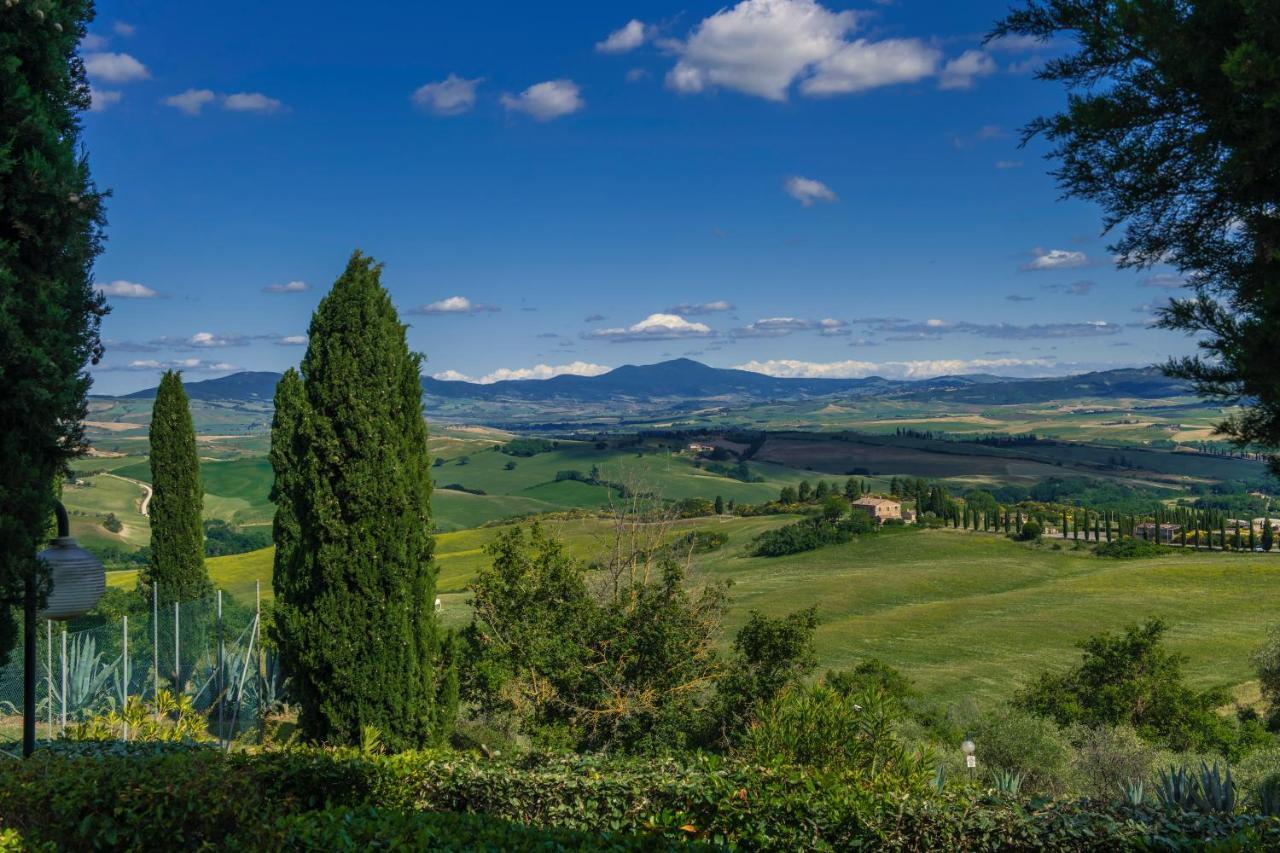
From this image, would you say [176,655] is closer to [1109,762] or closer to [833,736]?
[833,736]

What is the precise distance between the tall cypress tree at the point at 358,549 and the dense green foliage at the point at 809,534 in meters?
61.1

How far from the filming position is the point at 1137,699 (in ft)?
80.8

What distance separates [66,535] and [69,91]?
3.77m

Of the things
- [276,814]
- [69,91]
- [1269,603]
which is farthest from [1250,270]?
[1269,603]

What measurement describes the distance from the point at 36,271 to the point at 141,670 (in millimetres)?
9500

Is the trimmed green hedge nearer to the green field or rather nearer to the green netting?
the green netting

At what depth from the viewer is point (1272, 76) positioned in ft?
12.0

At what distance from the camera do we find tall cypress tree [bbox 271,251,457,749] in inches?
400

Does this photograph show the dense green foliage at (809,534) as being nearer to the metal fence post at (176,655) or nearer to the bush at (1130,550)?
the bush at (1130,550)

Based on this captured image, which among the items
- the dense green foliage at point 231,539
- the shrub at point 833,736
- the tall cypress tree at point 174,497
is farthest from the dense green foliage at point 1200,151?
the dense green foliage at point 231,539

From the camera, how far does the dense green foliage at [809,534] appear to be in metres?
70.7

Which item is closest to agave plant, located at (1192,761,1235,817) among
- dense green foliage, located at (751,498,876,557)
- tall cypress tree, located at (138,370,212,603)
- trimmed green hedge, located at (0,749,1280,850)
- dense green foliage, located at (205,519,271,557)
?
trimmed green hedge, located at (0,749,1280,850)

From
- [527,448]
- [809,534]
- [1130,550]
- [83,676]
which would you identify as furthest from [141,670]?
[527,448]

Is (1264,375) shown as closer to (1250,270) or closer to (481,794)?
(1250,270)
